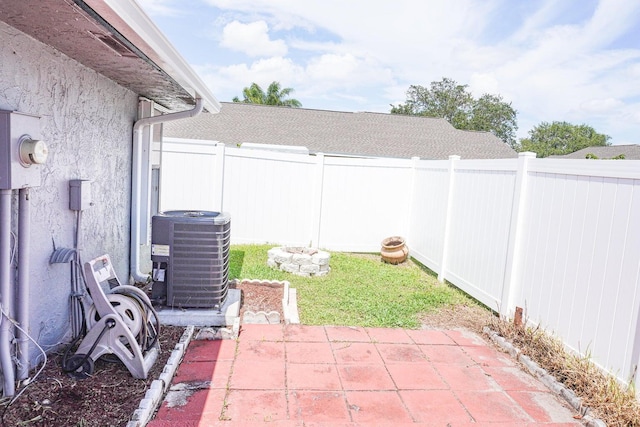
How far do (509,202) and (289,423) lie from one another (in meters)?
3.61

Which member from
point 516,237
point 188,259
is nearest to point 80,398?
point 188,259

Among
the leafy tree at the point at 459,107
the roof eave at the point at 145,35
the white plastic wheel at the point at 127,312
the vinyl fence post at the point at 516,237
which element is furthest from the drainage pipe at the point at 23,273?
the leafy tree at the point at 459,107

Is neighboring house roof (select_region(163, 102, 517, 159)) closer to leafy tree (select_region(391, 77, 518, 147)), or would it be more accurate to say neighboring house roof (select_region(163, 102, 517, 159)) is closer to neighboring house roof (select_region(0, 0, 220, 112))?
neighboring house roof (select_region(0, 0, 220, 112))

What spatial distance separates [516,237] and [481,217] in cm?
94

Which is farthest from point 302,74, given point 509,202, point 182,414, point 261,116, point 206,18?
point 182,414

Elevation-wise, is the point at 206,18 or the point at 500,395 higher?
the point at 206,18

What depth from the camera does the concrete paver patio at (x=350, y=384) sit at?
2.96 metres

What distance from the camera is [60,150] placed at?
3.34 meters

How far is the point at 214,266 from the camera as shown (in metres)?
4.32

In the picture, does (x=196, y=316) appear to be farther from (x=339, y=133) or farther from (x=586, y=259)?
(x=339, y=133)

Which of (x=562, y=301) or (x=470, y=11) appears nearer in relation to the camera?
(x=562, y=301)

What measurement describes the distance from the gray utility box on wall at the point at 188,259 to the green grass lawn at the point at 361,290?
3.64ft

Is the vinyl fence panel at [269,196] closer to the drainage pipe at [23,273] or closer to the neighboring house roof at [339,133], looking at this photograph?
the drainage pipe at [23,273]

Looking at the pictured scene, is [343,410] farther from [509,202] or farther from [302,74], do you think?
[302,74]
